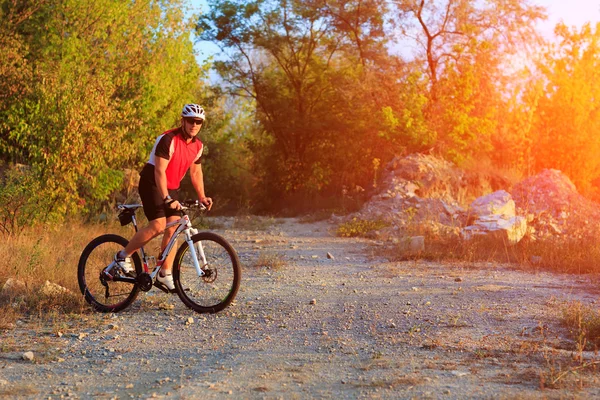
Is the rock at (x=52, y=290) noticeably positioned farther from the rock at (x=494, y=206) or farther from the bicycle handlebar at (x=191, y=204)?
the rock at (x=494, y=206)

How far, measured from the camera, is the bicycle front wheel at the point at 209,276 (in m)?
6.79

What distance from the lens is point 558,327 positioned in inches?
248

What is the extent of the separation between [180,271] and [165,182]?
917mm

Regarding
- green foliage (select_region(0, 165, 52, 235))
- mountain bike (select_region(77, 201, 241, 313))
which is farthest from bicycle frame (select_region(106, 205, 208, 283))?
green foliage (select_region(0, 165, 52, 235))

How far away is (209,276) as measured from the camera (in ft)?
22.3

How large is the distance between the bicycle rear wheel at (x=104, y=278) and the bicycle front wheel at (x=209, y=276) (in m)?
0.48

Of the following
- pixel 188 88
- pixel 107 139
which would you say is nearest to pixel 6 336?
pixel 107 139

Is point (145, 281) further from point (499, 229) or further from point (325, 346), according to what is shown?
point (499, 229)

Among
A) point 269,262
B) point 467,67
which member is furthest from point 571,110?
point 269,262

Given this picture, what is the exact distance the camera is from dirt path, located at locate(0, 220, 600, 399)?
15.1 feet

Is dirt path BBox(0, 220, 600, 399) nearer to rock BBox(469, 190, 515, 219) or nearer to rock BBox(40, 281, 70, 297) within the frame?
rock BBox(40, 281, 70, 297)

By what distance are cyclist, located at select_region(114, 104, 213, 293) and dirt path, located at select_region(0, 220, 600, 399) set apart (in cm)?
58

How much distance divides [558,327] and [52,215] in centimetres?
934

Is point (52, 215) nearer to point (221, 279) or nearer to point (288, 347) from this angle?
point (221, 279)
